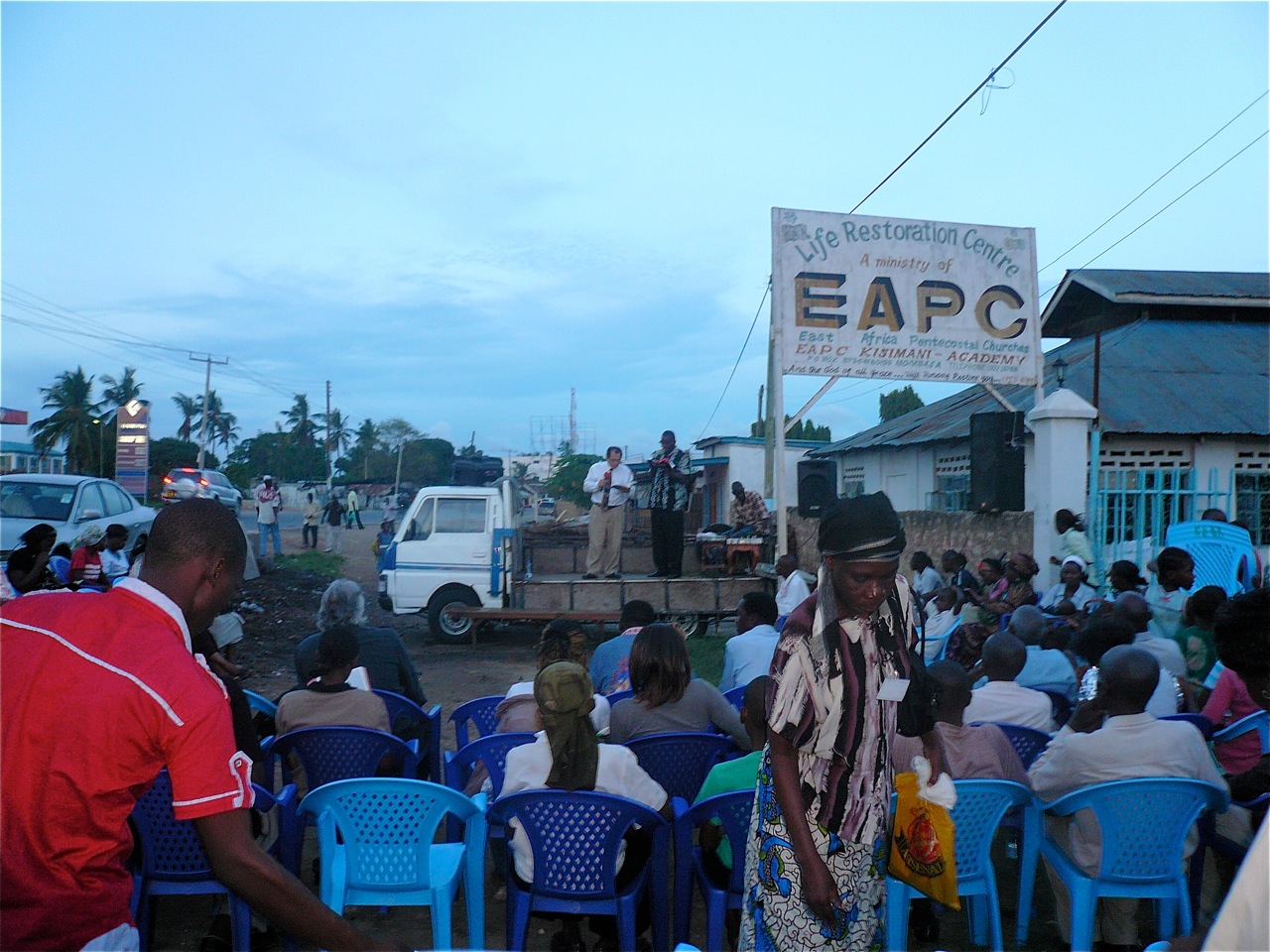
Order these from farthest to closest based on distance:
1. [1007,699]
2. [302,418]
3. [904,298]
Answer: [302,418], [904,298], [1007,699]

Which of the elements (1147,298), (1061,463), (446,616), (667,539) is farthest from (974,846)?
(1147,298)

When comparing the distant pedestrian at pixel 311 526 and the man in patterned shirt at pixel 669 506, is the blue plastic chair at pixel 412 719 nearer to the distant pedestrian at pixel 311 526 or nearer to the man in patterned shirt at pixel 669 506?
the man in patterned shirt at pixel 669 506

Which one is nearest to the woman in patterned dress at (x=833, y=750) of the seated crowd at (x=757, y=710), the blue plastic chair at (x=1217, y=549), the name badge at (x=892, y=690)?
the name badge at (x=892, y=690)

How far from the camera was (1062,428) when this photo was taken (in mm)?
9133

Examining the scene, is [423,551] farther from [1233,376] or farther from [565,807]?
[1233,376]

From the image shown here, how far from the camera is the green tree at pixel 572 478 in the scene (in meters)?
41.3

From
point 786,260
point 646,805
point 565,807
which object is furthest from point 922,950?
point 786,260

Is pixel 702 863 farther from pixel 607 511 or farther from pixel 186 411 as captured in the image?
pixel 186 411

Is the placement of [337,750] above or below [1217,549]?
below

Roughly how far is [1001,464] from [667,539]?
409 cm

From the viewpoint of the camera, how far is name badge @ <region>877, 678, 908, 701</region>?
94.7 inches

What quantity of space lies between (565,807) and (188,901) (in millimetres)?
2208

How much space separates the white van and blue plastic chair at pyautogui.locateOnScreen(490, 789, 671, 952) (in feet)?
28.8

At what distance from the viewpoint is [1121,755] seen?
346 cm
